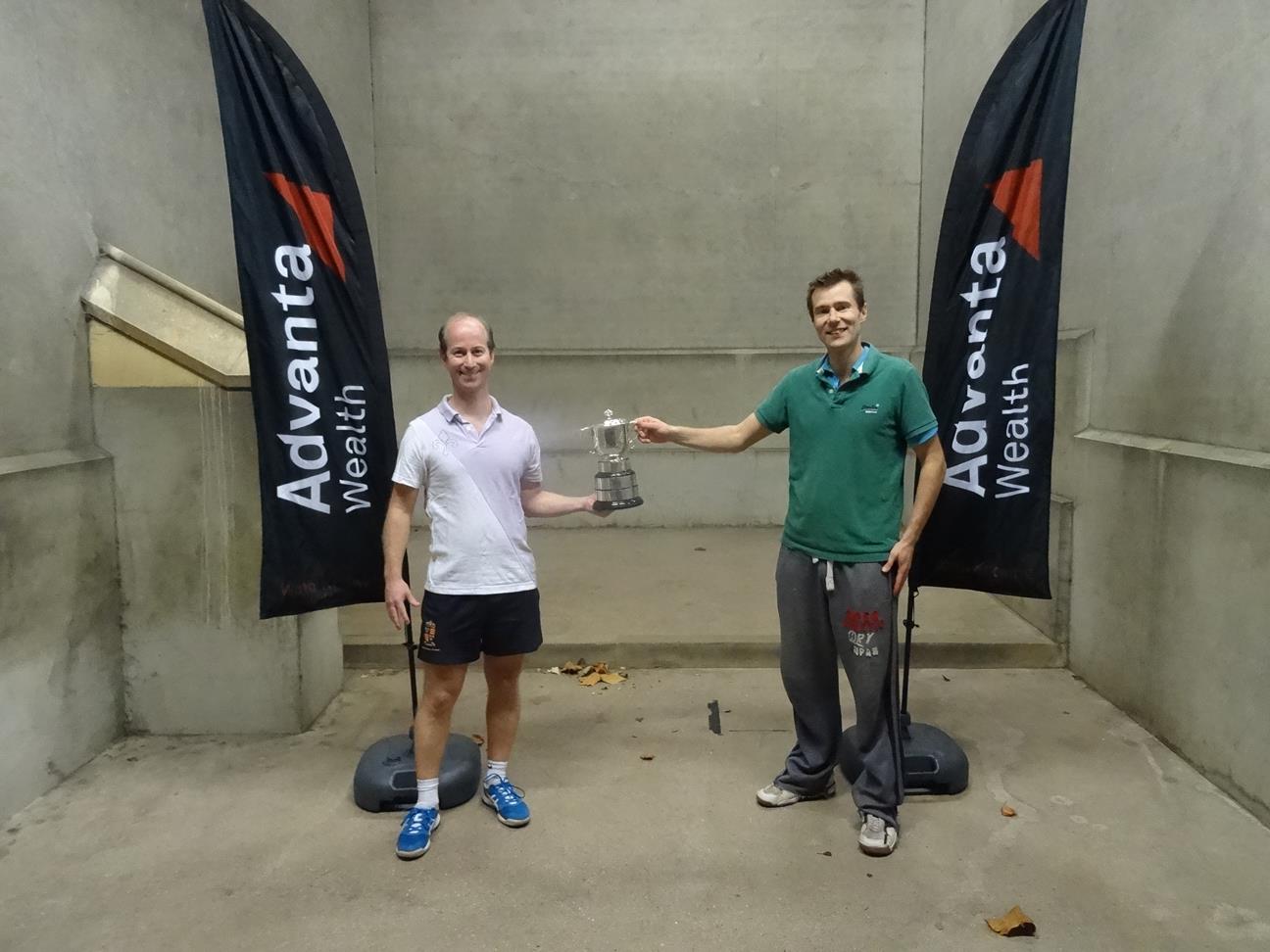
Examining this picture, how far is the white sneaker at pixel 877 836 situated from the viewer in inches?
115

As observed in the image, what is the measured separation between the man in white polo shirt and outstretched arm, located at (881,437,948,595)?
117cm

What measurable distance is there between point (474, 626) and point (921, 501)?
5.69ft

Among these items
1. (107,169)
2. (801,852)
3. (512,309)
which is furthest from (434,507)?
(512,309)

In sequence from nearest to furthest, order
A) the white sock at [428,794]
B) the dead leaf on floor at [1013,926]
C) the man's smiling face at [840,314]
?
the dead leaf on floor at [1013,926] < the man's smiling face at [840,314] < the white sock at [428,794]

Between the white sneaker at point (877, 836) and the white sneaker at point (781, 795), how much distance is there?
0.33 meters

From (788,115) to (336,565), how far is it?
6.77 metres

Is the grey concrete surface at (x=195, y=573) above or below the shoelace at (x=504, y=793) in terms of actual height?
above

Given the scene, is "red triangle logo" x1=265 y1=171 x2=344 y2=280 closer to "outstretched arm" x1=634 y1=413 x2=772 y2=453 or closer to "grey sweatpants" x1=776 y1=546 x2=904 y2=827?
"outstretched arm" x1=634 y1=413 x2=772 y2=453

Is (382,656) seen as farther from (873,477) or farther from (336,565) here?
(873,477)

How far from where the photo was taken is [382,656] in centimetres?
489

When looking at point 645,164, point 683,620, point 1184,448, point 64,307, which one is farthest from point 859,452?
point 645,164

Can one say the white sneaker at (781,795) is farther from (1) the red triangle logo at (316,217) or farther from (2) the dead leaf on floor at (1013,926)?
(1) the red triangle logo at (316,217)

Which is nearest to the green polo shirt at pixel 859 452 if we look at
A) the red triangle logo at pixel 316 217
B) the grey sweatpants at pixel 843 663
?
the grey sweatpants at pixel 843 663

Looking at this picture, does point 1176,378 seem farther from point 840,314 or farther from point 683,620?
point 683,620
